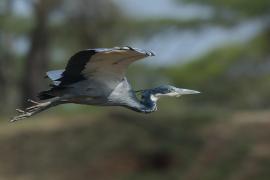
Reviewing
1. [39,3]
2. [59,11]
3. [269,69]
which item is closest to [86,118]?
[39,3]

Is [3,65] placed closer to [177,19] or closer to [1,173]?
[177,19]

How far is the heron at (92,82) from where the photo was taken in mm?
3967

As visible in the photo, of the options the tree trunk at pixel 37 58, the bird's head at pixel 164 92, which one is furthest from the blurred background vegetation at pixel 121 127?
the bird's head at pixel 164 92

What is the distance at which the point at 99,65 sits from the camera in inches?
159

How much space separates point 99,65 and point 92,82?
8cm

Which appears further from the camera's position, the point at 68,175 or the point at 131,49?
the point at 68,175

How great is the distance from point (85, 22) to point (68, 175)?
5.89 meters

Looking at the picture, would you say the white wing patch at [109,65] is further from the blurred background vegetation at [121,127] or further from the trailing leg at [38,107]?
the blurred background vegetation at [121,127]

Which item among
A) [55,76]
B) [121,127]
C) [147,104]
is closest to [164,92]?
[147,104]

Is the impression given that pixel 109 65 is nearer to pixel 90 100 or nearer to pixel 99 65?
pixel 99 65

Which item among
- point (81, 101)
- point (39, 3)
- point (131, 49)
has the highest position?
point (131, 49)

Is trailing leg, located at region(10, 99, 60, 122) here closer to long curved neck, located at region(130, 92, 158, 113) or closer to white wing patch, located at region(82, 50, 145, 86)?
white wing patch, located at region(82, 50, 145, 86)

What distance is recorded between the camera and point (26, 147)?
17.1 m

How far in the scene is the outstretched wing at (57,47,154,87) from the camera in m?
3.93
